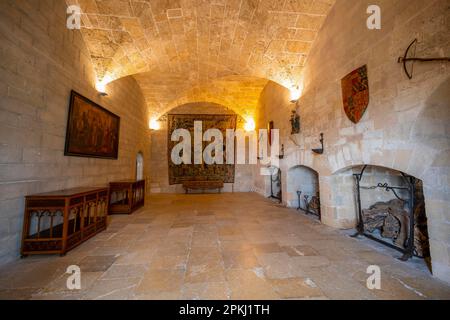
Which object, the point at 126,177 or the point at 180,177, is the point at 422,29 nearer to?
the point at 126,177

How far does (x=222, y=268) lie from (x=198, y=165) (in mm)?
6376

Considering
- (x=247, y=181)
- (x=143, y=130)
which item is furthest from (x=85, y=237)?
(x=247, y=181)

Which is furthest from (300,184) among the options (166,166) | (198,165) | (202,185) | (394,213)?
(166,166)

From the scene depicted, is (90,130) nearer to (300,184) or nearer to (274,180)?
(300,184)

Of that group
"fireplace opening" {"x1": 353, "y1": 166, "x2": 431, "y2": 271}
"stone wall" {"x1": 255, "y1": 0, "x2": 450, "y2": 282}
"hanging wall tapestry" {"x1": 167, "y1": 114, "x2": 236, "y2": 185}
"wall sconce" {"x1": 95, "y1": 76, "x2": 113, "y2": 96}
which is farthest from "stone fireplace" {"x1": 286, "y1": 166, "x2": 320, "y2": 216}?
"wall sconce" {"x1": 95, "y1": 76, "x2": 113, "y2": 96}

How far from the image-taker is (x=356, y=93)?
2598 millimetres

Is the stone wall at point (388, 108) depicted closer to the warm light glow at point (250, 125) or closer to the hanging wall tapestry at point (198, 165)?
Answer: the warm light glow at point (250, 125)

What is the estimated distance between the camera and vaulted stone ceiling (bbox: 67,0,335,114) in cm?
A: 322

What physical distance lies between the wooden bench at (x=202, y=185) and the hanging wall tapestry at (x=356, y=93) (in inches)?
222

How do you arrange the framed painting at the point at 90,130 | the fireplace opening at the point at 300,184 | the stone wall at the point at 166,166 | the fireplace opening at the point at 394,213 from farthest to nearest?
the stone wall at the point at 166,166, the fireplace opening at the point at 300,184, the framed painting at the point at 90,130, the fireplace opening at the point at 394,213

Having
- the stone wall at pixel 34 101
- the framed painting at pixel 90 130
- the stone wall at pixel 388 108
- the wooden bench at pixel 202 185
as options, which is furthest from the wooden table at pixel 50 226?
the wooden bench at pixel 202 185

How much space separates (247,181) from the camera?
8.25 m

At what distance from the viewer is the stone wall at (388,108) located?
1.69 meters

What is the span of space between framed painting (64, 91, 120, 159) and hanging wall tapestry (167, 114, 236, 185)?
3.29 m
